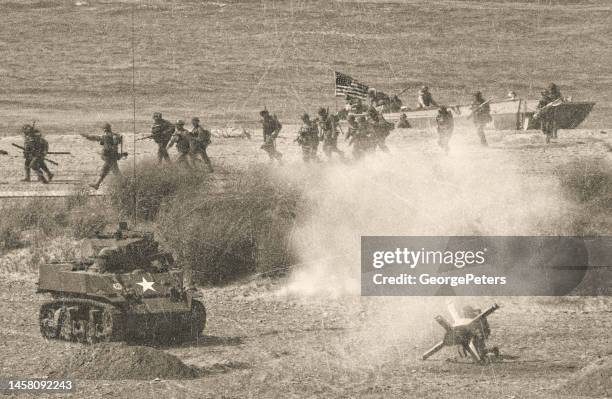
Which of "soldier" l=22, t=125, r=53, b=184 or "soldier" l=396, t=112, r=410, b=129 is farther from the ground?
"soldier" l=396, t=112, r=410, b=129

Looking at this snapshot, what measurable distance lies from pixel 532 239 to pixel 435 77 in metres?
33.4

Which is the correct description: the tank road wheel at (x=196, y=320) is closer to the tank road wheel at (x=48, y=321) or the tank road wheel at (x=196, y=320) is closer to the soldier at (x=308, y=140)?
the tank road wheel at (x=48, y=321)

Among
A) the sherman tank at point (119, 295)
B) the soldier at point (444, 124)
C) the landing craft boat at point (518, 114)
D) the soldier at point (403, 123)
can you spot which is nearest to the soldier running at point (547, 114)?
the landing craft boat at point (518, 114)

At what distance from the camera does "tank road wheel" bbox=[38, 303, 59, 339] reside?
20469 mm

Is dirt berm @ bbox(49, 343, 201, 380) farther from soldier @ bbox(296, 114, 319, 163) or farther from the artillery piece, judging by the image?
soldier @ bbox(296, 114, 319, 163)

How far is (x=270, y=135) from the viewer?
3347cm

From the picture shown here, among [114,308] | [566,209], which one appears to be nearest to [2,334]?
[114,308]

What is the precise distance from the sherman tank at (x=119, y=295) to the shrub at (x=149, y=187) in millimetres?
7690

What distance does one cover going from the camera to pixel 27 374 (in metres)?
17.8

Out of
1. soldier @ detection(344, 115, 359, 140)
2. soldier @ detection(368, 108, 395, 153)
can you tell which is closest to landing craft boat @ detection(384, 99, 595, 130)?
soldier @ detection(368, 108, 395, 153)

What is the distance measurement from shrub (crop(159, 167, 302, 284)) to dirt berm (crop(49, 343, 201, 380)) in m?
7.87

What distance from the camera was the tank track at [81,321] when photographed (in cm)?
1950

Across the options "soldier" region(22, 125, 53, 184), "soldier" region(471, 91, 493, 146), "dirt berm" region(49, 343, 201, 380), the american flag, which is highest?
the american flag

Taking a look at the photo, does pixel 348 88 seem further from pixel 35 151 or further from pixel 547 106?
pixel 35 151
